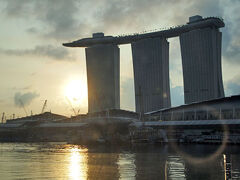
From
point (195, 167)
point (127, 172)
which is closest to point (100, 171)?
point (127, 172)

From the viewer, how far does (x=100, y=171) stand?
65875 mm

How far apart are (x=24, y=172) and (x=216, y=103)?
385 ft

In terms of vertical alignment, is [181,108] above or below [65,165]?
above

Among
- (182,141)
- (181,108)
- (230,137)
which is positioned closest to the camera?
(230,137)

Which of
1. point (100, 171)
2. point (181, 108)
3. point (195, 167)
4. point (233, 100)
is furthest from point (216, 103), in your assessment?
point (100, 171)

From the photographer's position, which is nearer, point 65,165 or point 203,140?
point 65,165

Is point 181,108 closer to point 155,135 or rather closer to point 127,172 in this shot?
point 155,135

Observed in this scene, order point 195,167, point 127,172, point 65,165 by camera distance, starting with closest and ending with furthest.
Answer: point 127,172
point 195,167
point 65,165

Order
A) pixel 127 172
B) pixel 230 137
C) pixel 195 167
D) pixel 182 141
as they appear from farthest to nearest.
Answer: pixel 182 141 < pixel 230 137 < pixel 195 167 < pixel 127 172

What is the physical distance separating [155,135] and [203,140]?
2185 centimetres

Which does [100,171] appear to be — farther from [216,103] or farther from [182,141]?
[216,103]

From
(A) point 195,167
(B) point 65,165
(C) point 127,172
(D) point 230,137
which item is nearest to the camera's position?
→ (C) point 127,172

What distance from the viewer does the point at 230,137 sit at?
489 feet

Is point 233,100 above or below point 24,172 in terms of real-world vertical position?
above
